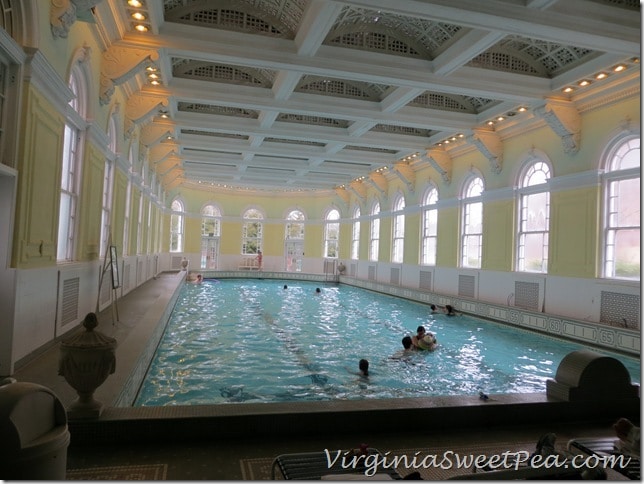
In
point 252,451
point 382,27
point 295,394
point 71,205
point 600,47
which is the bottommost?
point 295,394

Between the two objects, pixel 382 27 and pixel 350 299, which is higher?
pixel 382 27

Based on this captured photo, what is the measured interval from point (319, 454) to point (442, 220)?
13.9 m

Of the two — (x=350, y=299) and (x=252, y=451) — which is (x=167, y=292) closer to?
(x=350, y=299)

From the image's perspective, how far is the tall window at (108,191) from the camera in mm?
9141

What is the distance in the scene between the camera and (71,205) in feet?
22.7

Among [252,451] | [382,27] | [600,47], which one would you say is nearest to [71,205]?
[252,451]

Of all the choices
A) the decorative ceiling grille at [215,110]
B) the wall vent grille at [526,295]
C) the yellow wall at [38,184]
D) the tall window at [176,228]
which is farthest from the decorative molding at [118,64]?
the tall window at [176,228]

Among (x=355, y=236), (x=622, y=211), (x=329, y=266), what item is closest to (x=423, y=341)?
(x=622, y=211)

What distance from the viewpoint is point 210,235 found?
26.7 m

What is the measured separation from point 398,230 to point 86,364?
17.9 metres

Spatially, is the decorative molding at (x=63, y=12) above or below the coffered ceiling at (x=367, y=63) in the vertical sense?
below

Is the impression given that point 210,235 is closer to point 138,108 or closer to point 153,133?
point 153,133

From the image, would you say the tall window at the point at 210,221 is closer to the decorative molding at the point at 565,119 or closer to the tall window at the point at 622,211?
the decorative molding at the point at 565,119

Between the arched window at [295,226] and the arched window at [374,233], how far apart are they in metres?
6.37
